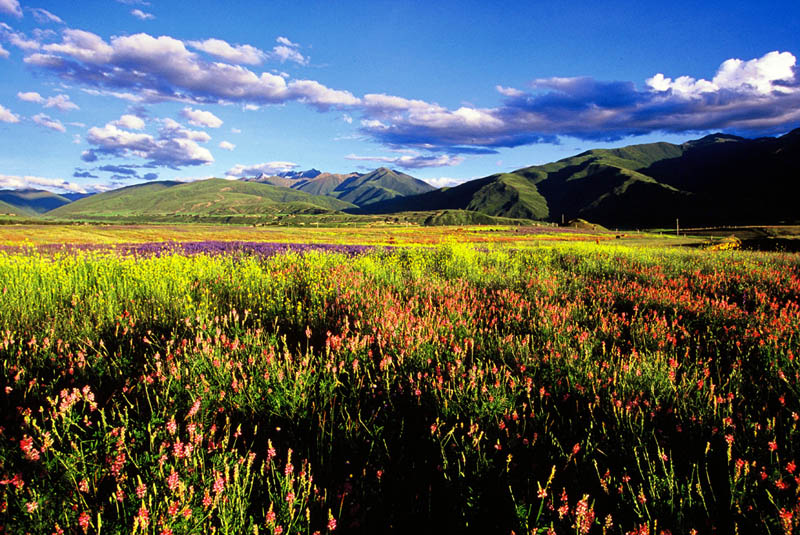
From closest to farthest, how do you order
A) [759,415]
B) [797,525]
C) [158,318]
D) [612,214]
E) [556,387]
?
1. [797,525]
2. [759,415]
3. [556,387]
4. [158,318]
5. [612,214]

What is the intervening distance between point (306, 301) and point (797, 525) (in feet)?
16.9

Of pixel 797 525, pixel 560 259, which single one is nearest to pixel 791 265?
pixel 560 259

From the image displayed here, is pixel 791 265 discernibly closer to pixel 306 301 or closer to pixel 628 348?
pixel 628 348

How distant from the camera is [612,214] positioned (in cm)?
17900

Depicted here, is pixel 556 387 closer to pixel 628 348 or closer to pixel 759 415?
pixel 759 415

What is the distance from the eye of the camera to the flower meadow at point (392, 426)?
1723 mm

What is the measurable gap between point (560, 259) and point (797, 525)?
1028 cm

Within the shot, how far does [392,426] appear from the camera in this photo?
8.68ft

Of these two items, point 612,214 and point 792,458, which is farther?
point 612,214

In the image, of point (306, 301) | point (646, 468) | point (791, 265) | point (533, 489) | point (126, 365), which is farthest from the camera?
point (791, 265)

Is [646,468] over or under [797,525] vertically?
under

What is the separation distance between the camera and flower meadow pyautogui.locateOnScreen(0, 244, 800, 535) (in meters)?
1.72

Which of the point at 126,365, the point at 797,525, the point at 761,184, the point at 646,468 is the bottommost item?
the point at 646,468

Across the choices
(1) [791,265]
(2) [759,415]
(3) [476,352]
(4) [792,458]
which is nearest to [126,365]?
(3) [476,352]
